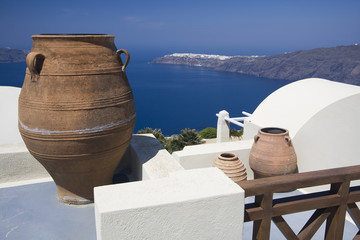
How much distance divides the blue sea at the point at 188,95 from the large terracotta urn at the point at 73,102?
104ft

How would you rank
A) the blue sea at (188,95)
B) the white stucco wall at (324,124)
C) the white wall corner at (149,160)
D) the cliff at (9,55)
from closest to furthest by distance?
the white wall corner at (149,160), the white stucco wall at (324,124), the blue sea at (188,95), the cliff at (9,55)

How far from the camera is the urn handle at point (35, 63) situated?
326cm

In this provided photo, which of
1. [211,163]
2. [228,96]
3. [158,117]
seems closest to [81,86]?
[211,163]

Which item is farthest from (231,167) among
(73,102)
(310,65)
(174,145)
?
(310,65)

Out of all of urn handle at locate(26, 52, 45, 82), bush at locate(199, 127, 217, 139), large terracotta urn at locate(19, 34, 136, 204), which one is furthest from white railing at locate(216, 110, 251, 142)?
urn handle at locate(26, 52, 45, 82)

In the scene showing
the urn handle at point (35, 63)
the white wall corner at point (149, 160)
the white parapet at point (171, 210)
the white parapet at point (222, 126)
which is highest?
the urn handle at point (35, 63)

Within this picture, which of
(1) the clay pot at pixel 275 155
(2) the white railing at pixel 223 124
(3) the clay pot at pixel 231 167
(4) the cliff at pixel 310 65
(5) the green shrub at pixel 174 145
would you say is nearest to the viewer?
(3) the clay pot at pixel 231 167

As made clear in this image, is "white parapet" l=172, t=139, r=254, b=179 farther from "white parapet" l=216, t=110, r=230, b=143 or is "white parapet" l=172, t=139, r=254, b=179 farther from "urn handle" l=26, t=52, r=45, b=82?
"urn handle" l=26, t=52, r=45, b=82

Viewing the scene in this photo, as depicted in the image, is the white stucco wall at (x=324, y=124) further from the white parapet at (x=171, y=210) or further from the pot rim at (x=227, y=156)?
the white parapet at (x=171, y=210)

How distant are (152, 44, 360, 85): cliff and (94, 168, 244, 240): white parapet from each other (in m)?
50.6

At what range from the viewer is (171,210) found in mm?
1722

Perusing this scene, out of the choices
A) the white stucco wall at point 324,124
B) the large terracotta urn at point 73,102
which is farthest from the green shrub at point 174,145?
the large terracotta urn at point 73,102

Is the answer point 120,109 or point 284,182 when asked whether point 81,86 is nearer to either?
point 120,109

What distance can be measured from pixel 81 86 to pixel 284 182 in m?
2.39
